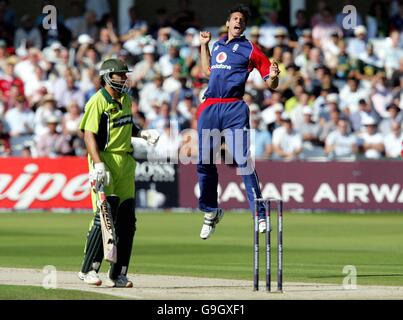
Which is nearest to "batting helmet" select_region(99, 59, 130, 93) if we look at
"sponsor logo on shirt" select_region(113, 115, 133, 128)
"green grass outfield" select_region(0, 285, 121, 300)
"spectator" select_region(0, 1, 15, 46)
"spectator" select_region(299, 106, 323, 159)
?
"sponsor logo on shirt" select_region(113, 115, 133, 128)

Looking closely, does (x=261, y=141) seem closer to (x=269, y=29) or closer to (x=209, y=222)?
(x=269, y=29)

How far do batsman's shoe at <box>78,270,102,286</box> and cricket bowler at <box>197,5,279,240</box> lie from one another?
7.72 feet

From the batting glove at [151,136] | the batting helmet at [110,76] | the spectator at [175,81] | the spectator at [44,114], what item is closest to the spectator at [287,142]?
the spectator at [175,81]

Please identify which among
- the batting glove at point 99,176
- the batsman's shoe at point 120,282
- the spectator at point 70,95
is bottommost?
the batsman's shoe at point 120,282

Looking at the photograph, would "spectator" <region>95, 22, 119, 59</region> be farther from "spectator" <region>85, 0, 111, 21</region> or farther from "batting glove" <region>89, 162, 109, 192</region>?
"batting glove" <region>89, 162, 109, 192</region>

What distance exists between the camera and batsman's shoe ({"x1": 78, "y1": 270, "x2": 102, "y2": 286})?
44.5ft

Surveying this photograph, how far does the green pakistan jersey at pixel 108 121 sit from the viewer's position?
13.4 meters

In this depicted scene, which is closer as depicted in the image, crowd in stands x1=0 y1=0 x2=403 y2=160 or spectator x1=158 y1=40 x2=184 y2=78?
crowd in stands x1=0 y1=0 x2=403 y2=160

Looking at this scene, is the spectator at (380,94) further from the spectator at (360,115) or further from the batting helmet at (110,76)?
the batting helmet at (110,76)

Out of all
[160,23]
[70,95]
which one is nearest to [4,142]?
[70,95]

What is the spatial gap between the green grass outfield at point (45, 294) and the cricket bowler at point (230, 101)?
3049 mm
